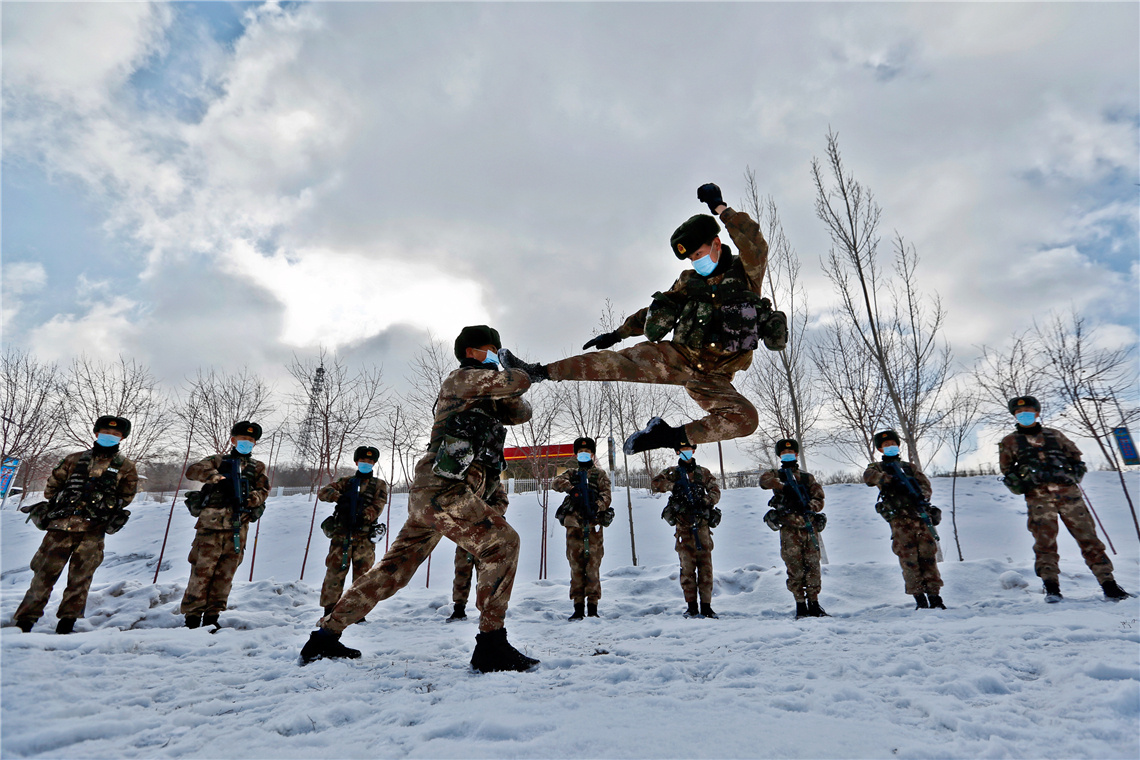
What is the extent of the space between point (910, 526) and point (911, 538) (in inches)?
5.9

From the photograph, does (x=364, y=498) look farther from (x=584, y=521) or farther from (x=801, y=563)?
(x=801, y=563)

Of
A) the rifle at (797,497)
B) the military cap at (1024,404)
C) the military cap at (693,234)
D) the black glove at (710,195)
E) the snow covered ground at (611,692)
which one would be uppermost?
the black glove at (710,195)

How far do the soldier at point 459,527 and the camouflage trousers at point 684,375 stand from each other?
17.9 inches

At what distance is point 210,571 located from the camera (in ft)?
18.7

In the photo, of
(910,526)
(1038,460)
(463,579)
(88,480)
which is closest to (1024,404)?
(1038,460)

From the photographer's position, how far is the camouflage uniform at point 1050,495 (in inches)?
228

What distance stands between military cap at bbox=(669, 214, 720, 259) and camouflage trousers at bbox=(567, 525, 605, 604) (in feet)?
14.8

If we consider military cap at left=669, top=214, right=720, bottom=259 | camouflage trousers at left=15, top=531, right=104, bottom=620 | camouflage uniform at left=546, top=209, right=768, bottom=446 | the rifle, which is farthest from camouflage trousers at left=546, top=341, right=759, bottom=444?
camouflage trousers at left=15, top=531, right=104, bottom=620

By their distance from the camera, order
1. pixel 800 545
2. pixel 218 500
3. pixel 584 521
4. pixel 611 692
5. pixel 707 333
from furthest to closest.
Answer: pixel 584 521 < pixel 800 545 < pixel 218 500 < pixel 707 333 < pixel 611 692

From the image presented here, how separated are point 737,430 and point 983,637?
2147mm

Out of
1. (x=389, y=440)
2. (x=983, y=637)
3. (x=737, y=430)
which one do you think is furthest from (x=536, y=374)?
(x=389, y=440)

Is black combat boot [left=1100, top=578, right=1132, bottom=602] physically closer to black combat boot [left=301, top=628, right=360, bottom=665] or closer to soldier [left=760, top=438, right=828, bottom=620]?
soldier [left=760, top=438, right=828, bottom=620]

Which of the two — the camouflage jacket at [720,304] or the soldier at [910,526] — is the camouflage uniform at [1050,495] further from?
the camouflage jacket at [720,304]

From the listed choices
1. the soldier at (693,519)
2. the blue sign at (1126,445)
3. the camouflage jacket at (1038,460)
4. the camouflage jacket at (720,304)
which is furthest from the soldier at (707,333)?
the blue sign at (1126,445)
